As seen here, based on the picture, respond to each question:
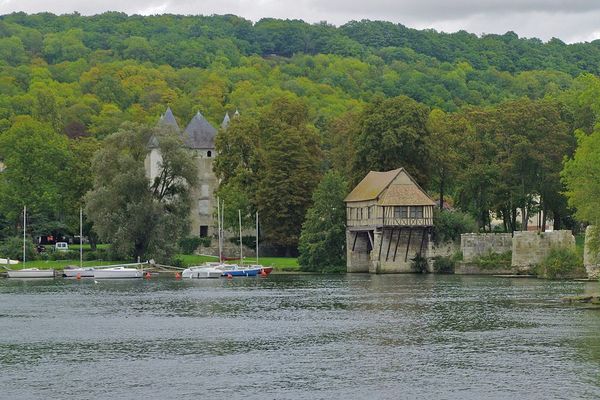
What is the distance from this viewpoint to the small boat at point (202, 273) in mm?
89875

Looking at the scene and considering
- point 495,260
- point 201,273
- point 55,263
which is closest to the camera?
point 495,260

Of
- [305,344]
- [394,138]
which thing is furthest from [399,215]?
[305,344]

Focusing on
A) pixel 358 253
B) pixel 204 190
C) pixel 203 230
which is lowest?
pixel 358 253

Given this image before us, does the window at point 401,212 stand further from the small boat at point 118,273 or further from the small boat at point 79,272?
the small boat at point 79,272

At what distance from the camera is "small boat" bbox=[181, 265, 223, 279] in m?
89.9

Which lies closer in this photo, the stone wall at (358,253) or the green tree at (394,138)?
the stone wall at (358,253)

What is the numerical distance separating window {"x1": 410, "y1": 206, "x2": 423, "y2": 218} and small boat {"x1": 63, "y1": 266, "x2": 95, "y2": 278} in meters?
24.0

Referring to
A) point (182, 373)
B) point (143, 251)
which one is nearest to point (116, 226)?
point (143, 251)

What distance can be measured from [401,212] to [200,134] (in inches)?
1333

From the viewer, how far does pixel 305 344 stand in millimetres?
44062

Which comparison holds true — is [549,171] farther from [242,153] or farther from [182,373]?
[182,373]

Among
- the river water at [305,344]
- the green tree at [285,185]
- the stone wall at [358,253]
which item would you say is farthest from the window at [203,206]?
the river water at [305,344]

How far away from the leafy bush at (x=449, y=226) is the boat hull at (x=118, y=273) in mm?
22184

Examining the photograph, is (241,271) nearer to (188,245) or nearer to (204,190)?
(188,245)
